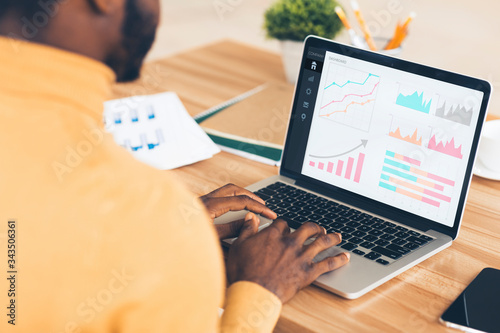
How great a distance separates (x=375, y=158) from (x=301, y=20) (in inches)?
27.0

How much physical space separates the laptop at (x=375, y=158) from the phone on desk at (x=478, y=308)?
99mm

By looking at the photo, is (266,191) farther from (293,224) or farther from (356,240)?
(356,240)

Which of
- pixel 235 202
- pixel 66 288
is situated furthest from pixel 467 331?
pixel 66 288

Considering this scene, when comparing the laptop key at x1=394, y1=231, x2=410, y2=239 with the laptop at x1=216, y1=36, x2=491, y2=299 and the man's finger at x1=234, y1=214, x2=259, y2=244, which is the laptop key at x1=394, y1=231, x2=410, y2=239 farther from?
the man's finger at x1=234, y1=214, x2=259, y2=244

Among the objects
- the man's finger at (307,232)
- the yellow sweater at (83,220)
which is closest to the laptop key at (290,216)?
the man's finger at (307,232)

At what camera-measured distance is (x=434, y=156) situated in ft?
3.48

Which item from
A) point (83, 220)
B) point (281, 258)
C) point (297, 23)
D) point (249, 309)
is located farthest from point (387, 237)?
point (297, 23)

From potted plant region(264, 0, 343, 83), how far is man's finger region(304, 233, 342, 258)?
0.83 meters

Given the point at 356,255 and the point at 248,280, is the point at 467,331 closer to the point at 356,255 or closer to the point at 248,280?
the point at 356,255

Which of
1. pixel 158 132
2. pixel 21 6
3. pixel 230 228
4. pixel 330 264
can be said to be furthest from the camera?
pixel 158 132

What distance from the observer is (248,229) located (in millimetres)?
1005

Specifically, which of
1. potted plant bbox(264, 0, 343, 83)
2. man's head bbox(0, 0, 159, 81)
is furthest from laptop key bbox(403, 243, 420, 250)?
potted plant bbox(264, 0, 343, 83)

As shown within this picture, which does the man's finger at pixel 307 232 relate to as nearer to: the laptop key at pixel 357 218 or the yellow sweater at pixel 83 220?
the laptop key at pixel 357 218

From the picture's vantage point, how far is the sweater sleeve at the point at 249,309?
82cm
